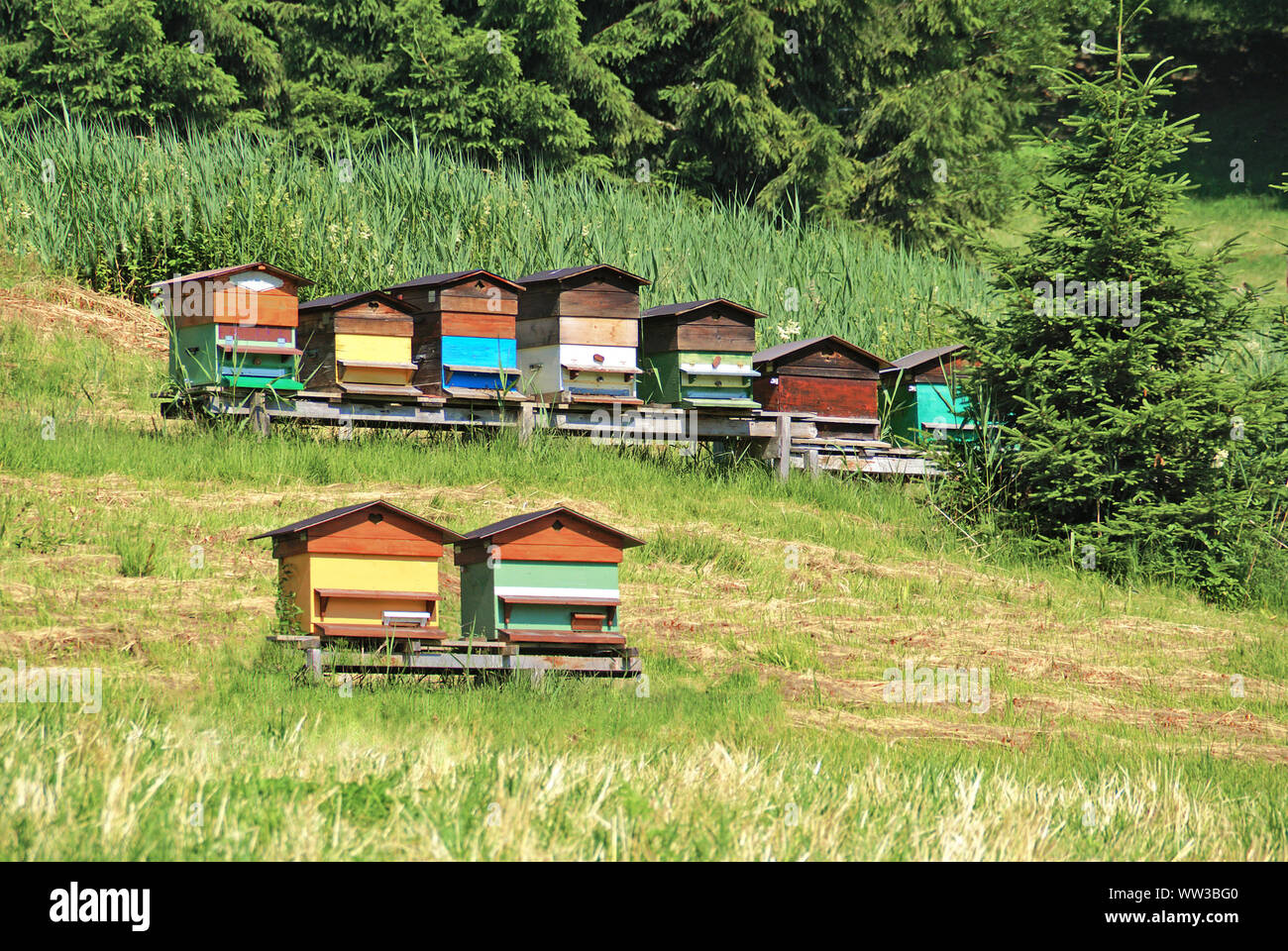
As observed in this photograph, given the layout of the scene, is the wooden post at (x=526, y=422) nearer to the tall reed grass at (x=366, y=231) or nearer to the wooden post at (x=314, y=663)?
the tall reed grass at (x=366, y=231)

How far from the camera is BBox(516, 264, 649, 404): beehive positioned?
51.5 ft

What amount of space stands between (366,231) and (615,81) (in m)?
13.1

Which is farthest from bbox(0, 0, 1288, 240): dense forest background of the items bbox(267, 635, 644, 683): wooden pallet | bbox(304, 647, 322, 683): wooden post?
bbox(304, 647, 322, 683): wooden post

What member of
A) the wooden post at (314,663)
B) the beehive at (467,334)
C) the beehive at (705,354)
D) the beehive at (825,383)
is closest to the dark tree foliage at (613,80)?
the beehive at (825,383)

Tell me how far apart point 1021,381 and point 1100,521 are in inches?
71.1

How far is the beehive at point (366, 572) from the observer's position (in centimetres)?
924

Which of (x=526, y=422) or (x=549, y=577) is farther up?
(x=526, y=422)

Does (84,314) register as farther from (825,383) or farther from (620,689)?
(620,689)

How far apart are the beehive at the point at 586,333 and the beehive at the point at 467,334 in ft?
1.14

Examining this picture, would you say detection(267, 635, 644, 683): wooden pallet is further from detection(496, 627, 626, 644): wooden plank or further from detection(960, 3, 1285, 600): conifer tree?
detection(960, 3, 1285, 600): conifer tree

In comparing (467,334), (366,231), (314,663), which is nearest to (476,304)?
(467,334)

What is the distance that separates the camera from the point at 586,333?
15812mm

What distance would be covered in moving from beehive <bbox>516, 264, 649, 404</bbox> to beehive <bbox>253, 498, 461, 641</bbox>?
6.41 metres

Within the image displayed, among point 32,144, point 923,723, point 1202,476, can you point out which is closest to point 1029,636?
point 923,723
